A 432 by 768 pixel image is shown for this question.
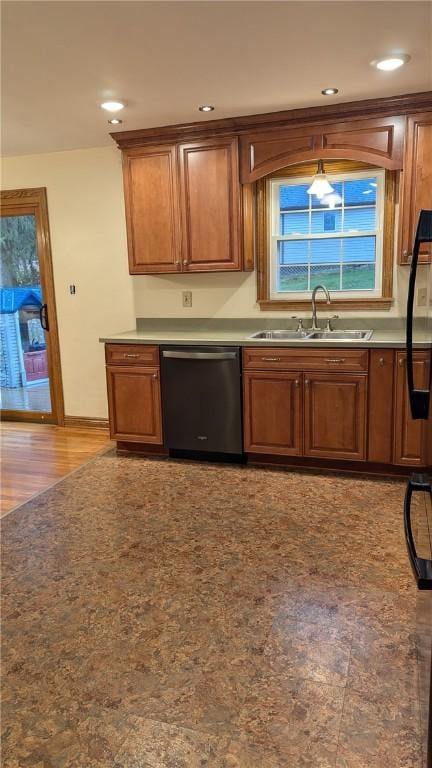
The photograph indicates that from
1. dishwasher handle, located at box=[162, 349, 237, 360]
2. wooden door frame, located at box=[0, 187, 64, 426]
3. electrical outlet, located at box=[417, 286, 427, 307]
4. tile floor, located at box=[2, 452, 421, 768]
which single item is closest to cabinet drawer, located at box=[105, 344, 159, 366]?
dishwasher handle, located at box=[162, 349, 237, 360]

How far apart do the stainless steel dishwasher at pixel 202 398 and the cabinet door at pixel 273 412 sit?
0.08 meters

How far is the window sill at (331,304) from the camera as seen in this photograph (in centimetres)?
381

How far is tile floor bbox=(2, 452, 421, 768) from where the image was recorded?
1579mm

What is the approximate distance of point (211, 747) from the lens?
5.10 feet

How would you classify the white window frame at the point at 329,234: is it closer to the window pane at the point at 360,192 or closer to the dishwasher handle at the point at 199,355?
the window pane at the point at 360,192

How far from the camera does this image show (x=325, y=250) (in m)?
3.97

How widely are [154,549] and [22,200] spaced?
351 cm

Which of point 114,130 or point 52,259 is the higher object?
point 114,130

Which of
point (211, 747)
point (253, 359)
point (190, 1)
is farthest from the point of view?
point (253, 359)

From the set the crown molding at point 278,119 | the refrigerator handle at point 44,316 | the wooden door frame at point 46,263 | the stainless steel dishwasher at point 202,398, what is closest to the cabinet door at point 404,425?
the stainless steel dishwasher at point 202,398

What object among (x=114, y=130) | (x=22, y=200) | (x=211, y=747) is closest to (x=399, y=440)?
(x=211, y=747)

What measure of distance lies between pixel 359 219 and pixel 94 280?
222 cm

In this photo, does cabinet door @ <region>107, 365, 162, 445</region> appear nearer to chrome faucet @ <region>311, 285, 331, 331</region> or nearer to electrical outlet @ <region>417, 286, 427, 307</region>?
chrome faucet @ <region>311, 285, 331, 331</region>

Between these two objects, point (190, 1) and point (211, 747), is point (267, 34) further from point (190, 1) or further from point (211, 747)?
point (211, 747)
